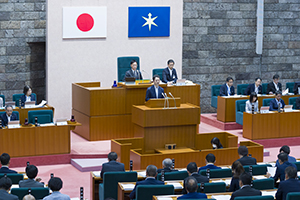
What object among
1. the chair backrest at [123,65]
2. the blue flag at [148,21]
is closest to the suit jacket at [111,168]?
the chair backrest at [123,65]

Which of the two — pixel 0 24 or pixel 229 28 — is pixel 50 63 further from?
pixel 229 28

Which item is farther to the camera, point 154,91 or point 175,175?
point 154,91

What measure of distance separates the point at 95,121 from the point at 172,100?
1774 millimetres

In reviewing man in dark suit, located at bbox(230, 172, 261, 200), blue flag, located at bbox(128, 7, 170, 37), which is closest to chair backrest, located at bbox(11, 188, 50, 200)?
man in dark suit, located at bbox(230, 172, 261, 200)

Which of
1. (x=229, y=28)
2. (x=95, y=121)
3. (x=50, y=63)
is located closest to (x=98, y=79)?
(x=50, y=63)

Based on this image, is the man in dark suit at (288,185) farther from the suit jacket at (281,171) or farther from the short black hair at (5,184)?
the short black hair at (5,184)

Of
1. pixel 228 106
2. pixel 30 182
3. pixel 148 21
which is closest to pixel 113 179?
pixel 30 182

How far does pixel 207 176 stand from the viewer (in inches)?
259

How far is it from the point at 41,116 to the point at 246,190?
205 inches

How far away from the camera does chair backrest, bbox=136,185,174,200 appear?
5.86 metres

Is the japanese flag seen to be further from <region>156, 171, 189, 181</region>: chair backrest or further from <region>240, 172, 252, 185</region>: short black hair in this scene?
<region>240, 172, 252, 185</region>: short black hair

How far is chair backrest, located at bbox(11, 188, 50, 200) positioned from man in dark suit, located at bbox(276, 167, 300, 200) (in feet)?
8.63

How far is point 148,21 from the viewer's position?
12.5 m

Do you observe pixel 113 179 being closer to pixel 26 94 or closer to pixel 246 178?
pixel 246 178
